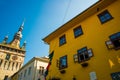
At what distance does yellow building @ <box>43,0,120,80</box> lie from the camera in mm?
10988

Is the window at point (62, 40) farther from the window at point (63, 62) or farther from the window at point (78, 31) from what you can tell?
the window at point (63, 62)

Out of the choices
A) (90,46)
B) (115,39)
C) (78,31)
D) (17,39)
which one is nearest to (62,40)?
(78,31)

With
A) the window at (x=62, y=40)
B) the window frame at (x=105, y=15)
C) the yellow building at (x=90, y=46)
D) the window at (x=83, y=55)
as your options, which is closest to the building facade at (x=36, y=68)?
the yellow building at (x=90, y=46)

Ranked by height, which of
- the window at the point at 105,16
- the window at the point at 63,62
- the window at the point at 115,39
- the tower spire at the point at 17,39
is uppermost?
the tower spire at the point at 17,39

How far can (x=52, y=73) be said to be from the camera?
16.0 metres

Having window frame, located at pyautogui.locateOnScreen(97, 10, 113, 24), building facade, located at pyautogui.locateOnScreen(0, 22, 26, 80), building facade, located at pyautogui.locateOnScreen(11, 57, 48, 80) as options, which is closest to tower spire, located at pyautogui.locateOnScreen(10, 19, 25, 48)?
building facade, located at pyautogui.locateOnScreen(0, 22, 26, 80)

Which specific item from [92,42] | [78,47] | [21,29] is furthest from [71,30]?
[21,29]

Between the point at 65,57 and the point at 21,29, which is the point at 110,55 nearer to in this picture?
the point at 65,57

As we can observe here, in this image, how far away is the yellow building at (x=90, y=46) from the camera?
433 inches

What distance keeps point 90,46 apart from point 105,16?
3.77 m

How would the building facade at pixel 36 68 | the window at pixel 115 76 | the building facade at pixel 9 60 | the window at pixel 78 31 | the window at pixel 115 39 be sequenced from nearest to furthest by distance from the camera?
the window at pixel 115 76
the window at pixel 115 39
the window at pixel 78 31
the building facade at pixel 36 68
the building facade at pixel 9 60

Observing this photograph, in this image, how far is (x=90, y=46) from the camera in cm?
1309

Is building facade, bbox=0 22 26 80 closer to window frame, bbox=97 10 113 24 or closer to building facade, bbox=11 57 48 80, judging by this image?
building facade, bbox=11 57 48 80

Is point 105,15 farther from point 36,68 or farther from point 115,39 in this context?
point 36,68
